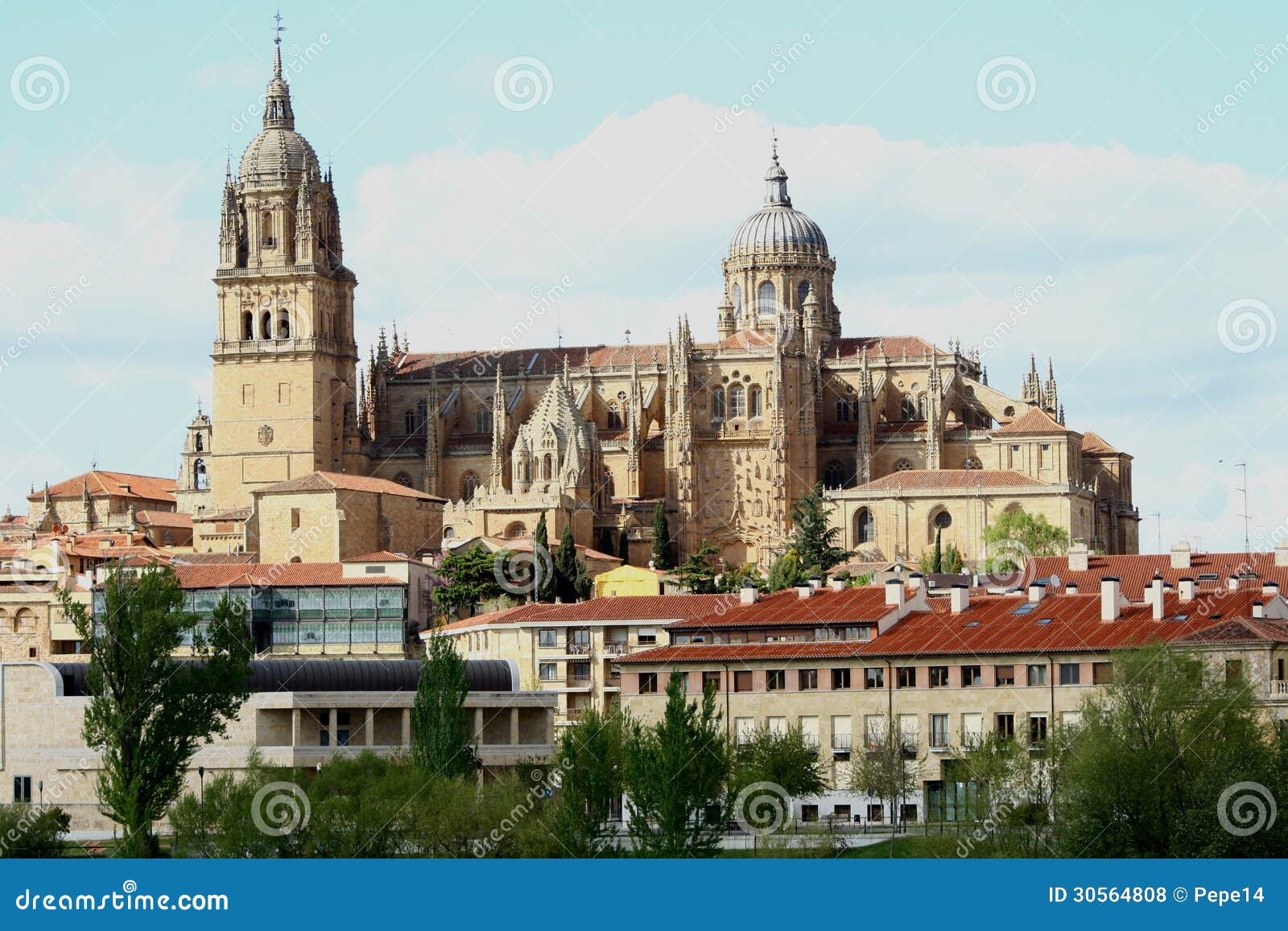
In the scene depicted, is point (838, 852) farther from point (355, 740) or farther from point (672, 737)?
point (355, 740)

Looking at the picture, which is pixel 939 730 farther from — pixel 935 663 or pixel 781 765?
pixel 781 765

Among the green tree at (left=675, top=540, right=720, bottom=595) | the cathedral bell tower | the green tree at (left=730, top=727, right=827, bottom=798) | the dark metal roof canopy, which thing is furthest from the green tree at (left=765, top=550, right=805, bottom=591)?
the green tree at (left=730, top=727, right=827, bottom=798)

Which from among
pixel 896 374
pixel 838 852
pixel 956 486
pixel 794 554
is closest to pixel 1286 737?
pixel 838 852

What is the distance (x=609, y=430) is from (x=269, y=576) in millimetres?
34523

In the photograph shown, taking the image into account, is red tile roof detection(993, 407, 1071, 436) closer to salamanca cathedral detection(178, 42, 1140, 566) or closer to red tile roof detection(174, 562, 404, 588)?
salamanca cathedral detection(178, 42, 1140, 566)

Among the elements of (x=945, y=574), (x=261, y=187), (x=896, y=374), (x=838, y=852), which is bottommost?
(x=838, y=852)

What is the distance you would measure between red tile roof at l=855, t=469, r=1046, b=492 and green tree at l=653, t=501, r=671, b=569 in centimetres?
811

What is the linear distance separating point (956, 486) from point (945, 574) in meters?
25.8

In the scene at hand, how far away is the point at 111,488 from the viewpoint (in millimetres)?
140875

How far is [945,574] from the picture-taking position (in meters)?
91.5

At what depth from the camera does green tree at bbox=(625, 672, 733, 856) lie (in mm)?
55312

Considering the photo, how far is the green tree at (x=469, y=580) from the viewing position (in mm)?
99125

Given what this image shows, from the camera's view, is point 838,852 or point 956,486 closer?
point 838,852

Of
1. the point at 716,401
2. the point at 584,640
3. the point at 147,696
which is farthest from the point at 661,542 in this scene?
the point at 147,696
